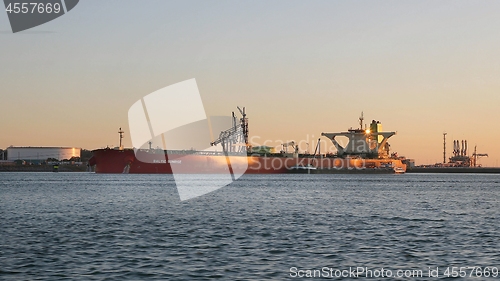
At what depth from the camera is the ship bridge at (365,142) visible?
14138 cm

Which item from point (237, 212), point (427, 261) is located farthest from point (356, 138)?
point (427, 261)

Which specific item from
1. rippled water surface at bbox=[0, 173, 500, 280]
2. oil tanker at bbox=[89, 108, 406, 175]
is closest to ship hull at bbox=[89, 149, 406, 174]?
oil tanker at bbox=[89, 108, 406, 175]

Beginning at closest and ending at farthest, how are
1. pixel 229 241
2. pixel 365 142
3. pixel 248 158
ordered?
pixel 229 241
pixel 248 158
pixel 365 142

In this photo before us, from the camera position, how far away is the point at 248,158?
122125 mm

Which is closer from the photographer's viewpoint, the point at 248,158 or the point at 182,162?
the point at 182,162

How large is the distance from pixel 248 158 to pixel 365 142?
111 feet

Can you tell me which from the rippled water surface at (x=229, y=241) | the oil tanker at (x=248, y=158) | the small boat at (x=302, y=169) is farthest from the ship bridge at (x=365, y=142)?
the rippled water surface at (x=229, y=241)

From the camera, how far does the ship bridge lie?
141375 millimetres

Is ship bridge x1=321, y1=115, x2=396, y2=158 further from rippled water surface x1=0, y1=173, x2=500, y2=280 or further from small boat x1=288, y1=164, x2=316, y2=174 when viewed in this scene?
rippled water surface x1=0, y1=173, x2=500, y2=280

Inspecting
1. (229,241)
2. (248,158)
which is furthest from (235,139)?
(229,241)

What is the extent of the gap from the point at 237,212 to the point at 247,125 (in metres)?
106

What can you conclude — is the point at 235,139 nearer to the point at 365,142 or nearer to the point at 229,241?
the point at 365,142

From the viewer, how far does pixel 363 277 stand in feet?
52.9

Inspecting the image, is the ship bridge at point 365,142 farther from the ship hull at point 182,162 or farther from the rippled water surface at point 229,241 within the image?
the rippled water surface at point 229,241
